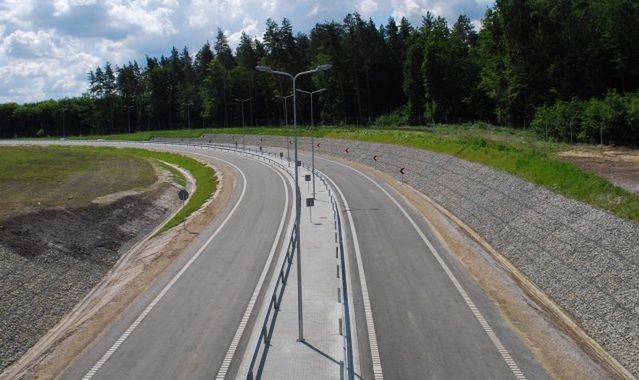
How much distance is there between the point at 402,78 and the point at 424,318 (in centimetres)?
9954

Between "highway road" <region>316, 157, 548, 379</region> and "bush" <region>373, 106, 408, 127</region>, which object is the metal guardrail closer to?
"highway road" <region>316, 157, 548, 379</region>

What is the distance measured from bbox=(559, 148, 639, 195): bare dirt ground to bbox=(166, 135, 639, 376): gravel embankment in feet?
12.7

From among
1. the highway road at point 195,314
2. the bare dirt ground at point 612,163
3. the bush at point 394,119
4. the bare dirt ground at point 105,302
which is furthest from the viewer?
the bush at point 394,119

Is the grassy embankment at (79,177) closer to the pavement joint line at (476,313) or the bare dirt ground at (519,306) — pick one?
the pavement joint line at (476,313)

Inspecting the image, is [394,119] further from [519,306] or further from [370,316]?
[370,316]

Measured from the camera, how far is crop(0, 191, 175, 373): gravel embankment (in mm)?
27984

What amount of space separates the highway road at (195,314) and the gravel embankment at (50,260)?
222 inches

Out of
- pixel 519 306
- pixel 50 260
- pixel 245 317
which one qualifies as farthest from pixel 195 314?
pixel 50 260

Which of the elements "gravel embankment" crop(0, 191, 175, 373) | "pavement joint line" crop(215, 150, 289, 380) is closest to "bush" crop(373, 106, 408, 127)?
"gravel embankment" crop(0, 191, 175, 373)

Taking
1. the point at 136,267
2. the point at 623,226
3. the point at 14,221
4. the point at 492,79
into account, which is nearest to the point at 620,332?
the point at 623,226

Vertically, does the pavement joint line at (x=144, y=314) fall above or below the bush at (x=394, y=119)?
below

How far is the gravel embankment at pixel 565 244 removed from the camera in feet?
72.3

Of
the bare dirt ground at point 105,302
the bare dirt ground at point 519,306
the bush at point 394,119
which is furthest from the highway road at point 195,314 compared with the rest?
the bush at point 394,119

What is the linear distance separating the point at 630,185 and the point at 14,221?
3648 centimetres
